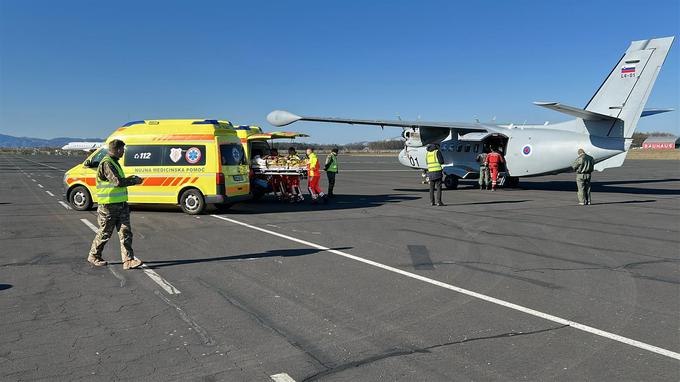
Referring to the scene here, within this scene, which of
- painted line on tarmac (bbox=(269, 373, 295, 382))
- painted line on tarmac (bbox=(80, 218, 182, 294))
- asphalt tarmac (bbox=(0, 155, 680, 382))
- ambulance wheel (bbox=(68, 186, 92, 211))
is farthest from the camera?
ambulance wheel (bbox=(68, 186, 92, 211))

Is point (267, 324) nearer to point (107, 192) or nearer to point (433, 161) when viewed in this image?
point (107, 192)

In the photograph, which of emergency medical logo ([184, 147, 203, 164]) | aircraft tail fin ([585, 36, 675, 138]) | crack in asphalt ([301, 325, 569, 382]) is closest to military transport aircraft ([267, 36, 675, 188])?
aircraft tail fin ([585, 36, 675, 138])

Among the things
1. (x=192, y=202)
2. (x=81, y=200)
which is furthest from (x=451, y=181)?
(x=81, y=200)

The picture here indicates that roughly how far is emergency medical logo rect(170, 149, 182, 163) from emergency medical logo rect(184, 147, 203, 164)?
0.19m

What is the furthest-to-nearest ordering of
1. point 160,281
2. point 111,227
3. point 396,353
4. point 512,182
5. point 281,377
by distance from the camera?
1. point 512,182
2. point 111,227
3. point 160,281
4. point 396,353
5. point 281,377

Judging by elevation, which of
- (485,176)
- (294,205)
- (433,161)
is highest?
(433,161)

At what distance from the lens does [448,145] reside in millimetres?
23203

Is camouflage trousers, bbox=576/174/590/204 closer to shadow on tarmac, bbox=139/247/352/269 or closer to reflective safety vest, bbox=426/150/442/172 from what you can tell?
reflective safety vest, bbox=426/150/442/172

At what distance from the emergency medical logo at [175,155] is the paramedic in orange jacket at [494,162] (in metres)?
13.2

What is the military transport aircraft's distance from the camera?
17.3 metres

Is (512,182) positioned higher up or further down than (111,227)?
further down

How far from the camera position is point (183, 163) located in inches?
526

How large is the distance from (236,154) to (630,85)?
13.3 m

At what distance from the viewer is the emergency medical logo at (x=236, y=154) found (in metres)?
13.8
